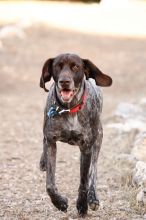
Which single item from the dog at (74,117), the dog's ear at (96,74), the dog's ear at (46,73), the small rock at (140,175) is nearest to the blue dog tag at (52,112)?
the dog at (74,117)

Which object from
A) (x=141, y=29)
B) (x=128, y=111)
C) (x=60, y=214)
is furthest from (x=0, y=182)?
(x=141, y=29)

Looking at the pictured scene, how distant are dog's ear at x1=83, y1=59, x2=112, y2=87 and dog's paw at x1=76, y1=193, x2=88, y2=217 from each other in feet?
3.26

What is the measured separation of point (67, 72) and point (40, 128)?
5.70 metres

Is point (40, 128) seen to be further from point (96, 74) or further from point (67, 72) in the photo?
point (67, 72)

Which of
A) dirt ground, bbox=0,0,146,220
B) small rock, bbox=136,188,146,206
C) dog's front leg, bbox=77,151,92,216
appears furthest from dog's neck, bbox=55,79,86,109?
small rock, bbox=136,188,146,206

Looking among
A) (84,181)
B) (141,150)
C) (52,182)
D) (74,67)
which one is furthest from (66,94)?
(141,150)

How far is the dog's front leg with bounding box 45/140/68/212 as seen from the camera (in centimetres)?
569

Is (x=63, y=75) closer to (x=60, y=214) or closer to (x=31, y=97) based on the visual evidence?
(x=60, y=214)

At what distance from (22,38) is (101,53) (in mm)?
2714

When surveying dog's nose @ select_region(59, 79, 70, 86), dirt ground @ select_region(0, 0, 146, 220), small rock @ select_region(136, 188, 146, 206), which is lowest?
dirt ground @ select_region(0, 0, 146, 220)

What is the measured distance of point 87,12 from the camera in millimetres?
26000

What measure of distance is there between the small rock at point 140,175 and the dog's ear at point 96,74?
139 cm

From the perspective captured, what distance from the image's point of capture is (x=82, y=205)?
19.4 ft

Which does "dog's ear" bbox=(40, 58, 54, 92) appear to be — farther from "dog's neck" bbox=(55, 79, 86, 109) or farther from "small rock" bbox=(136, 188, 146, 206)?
"small rock" bbox=(136, 188, 146, 206)
